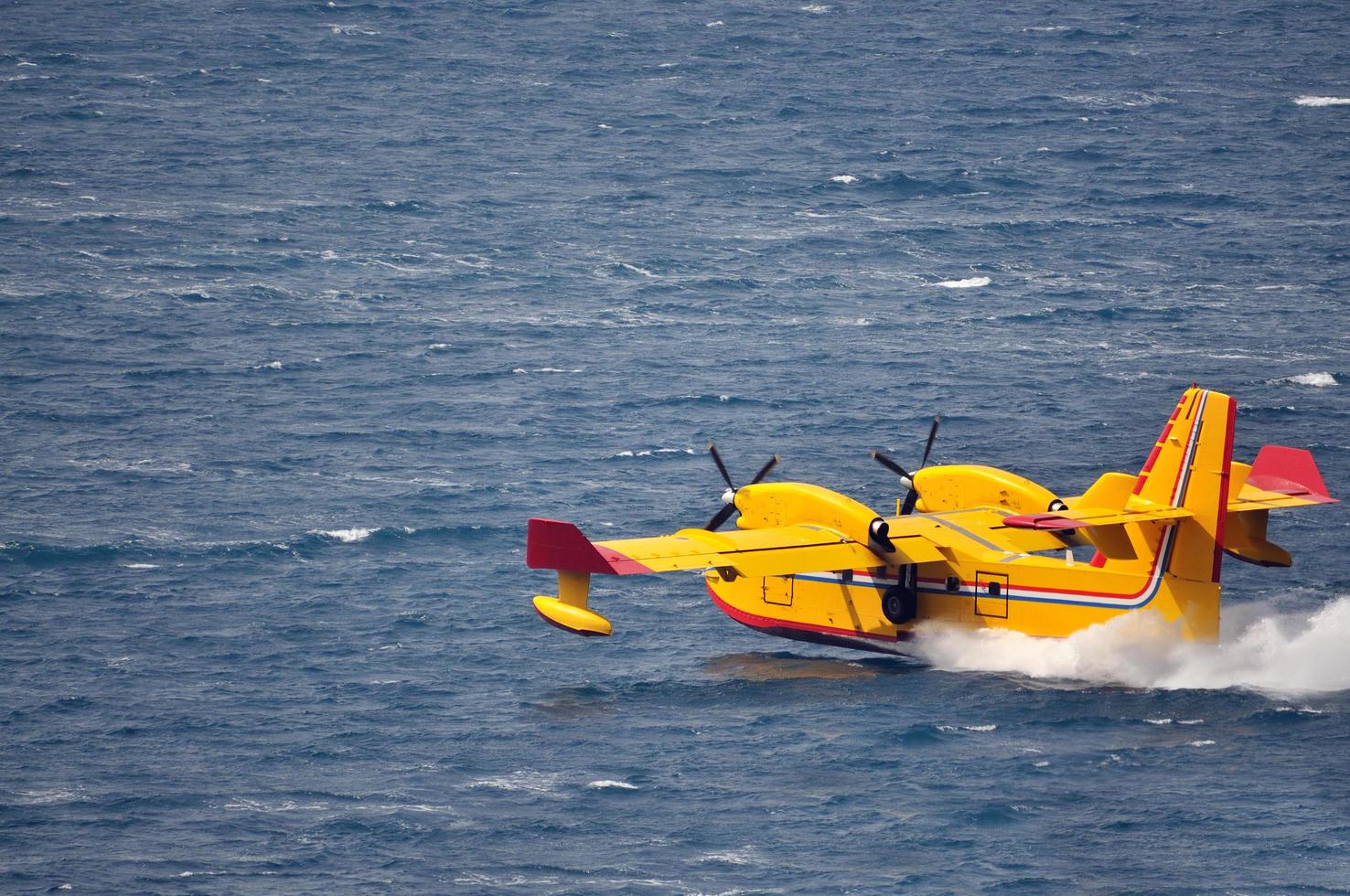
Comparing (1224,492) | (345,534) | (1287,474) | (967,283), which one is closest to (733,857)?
(1224,492)

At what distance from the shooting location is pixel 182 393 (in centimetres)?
Answer: 9269

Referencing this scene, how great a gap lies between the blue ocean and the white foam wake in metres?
0.15

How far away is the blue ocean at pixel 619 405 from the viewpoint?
165ft

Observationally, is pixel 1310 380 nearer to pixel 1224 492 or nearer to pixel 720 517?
pixel 1224 492

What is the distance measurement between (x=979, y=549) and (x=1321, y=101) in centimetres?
9671

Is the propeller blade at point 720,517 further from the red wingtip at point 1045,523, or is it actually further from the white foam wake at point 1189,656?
the red wingtip at point 1045,523

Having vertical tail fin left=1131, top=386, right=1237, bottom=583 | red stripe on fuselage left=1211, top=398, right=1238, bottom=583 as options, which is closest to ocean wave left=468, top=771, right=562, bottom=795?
vertical tail fin left=1131, top=386, right=1237, bottom=583

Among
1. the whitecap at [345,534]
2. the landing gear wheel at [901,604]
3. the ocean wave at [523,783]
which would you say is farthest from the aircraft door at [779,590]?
the whitecap at [345,534]

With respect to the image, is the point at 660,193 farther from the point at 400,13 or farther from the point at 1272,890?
the point at 1272,890

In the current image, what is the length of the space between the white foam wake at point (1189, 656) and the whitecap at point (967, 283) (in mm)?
51258

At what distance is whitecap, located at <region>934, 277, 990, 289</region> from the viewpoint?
10850cm

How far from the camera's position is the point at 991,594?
195 ft

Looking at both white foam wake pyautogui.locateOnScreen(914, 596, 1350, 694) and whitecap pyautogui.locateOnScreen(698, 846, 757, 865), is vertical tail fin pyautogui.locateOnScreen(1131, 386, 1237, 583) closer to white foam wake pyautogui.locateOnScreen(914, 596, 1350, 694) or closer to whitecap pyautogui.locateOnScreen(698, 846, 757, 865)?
white foam wake pyautogui.locateOnScreen(914, 596, 1350, 694)

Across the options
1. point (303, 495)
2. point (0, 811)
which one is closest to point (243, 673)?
point (0, 811)
